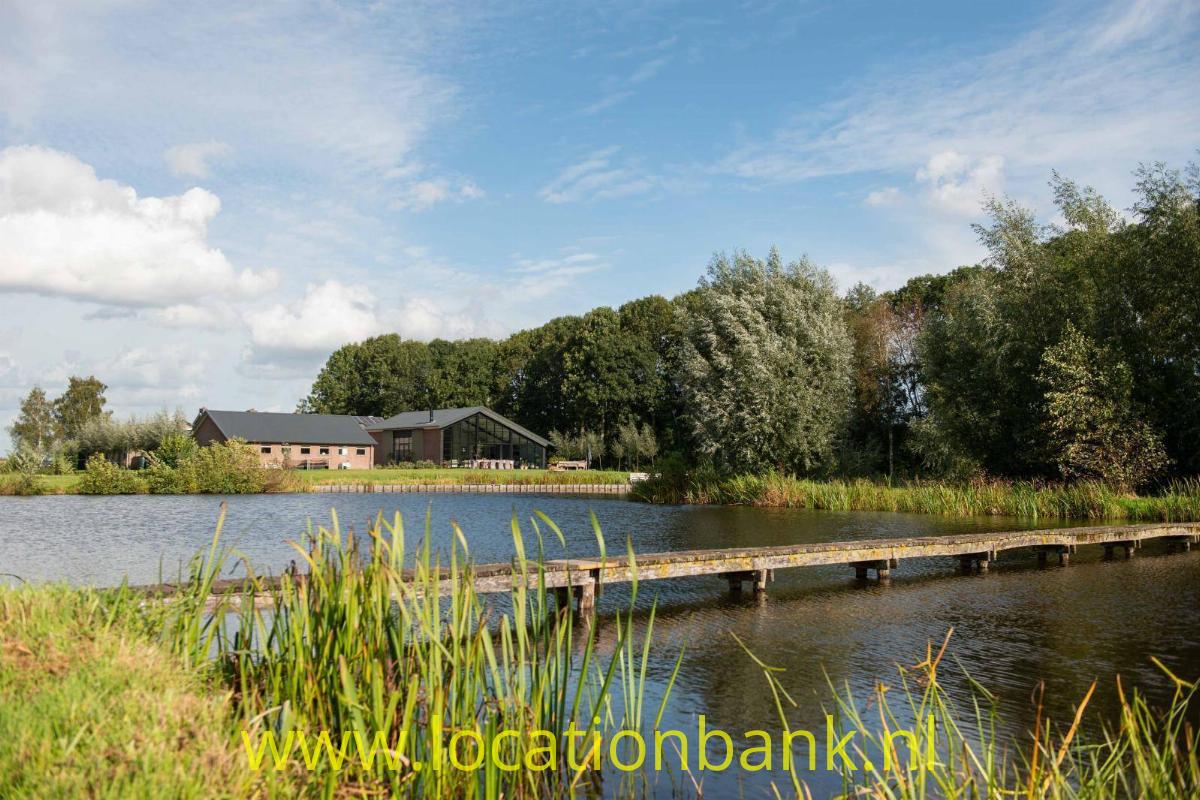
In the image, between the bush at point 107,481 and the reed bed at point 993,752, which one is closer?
the reed bed at point 993,752

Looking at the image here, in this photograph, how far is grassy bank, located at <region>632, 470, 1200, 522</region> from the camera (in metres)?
21.2

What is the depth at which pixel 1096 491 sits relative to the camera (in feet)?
72.4

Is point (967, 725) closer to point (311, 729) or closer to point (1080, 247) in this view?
point (311, 729)

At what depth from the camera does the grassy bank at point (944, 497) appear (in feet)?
69.6

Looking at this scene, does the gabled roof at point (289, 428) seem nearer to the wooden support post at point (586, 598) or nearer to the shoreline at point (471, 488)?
the shoreline at point (471, 488)

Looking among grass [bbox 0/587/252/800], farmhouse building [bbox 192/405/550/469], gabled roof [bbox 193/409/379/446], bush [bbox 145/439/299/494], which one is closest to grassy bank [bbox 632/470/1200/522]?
bush [bbox 145/439/299/494]

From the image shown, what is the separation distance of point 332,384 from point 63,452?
33.2 meters

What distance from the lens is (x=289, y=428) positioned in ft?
190

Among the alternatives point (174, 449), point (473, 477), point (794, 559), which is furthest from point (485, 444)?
point (794, 559)

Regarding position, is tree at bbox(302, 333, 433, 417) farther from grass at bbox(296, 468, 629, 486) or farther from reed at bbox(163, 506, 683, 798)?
reed at bbox(163, 506, 683, 798)

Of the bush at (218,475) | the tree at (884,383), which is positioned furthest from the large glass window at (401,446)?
the tree at (884,383)

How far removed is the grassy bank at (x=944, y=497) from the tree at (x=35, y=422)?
57485mm

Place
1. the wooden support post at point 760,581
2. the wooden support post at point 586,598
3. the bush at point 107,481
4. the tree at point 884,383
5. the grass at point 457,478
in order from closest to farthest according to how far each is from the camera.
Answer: the wooden support post at point 586,598
the wooden support post at point 760,581
the bush at point 107,481
the tree at point 884,383
the grass at point 457,478

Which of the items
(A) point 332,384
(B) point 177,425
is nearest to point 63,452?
(B) point 177,425
